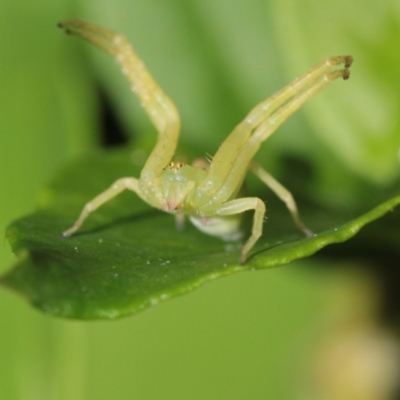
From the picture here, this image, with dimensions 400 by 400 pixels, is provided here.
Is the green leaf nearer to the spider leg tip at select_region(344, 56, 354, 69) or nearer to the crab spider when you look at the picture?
the crab spider

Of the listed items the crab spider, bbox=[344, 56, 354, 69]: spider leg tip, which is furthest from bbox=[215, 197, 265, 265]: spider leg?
bbox=[344, 56, 354, 69]: spider leg tip

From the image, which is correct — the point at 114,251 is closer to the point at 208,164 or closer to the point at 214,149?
the point at 208,164

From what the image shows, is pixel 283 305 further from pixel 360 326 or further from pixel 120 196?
pixel 120 196

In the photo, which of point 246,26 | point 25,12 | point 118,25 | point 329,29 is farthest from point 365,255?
point 25,12

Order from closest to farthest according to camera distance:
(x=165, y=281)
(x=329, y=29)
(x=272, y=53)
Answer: (x=165, y=281) < (x=329, y=29) < (x=272, y=53)

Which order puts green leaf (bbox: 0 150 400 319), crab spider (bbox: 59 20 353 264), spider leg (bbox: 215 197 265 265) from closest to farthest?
green leaf (bbox: 0 150 400 319) → spider leg (bbox: 215 197 265 265) → crab spider (bbox: 59 20 353 264)

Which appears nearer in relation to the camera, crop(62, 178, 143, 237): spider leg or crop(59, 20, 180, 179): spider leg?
crop(62, 178, 143, 237): spider leg

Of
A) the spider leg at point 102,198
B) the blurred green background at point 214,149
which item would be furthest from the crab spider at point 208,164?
the blurred green background at point 214,149

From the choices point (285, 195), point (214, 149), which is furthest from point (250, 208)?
point (214, 149)
